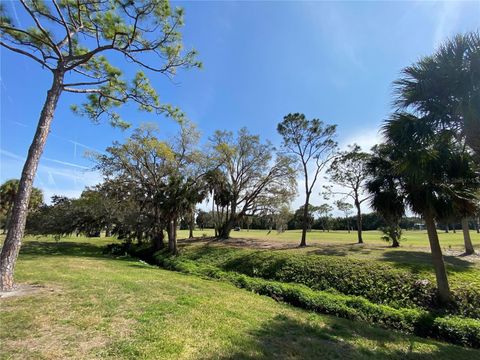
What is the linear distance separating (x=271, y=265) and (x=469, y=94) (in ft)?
38.3

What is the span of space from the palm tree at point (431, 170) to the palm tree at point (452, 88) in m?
0.40

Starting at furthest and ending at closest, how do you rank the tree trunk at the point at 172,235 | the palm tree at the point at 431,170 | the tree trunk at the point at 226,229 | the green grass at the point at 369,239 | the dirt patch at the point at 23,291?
the tree trunk at the point at 226,229
the green grass at the point at 369,239
the tree trunk at the point at 172,235
the palm tree at the point at 431,170
the dirt patch at the point at 23,291

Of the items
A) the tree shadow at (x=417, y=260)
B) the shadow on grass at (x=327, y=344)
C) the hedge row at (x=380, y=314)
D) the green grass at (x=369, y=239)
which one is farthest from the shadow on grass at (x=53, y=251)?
the tree shadow at (x=417, y=260)

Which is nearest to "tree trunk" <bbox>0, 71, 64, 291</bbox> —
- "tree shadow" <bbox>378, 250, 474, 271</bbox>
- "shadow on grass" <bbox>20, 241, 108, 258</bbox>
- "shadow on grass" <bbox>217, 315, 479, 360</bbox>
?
"shadow on grass" <bbox>217, 315, 479, 360</bbox>

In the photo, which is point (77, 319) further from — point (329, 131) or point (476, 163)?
point (329, 131)

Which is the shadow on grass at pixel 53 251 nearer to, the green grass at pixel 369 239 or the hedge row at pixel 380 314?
the hedge row at pixel 380 314

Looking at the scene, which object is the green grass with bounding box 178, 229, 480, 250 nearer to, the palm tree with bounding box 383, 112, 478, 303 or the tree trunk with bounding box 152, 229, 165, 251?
the tree trunk with bounding box 152, 229, 165, 251

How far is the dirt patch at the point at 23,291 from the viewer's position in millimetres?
6824

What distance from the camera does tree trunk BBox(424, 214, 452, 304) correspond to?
9.44 meters

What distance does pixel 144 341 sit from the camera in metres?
4.78

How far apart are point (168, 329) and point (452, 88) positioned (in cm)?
892

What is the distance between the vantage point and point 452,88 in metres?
7.62

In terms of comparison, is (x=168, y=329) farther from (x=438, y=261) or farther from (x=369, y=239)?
(x=369, y=239)

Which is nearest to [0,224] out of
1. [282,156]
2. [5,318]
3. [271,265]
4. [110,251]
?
[110,251]
